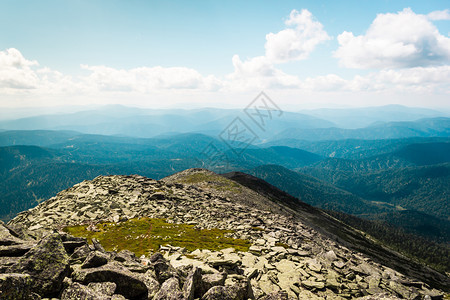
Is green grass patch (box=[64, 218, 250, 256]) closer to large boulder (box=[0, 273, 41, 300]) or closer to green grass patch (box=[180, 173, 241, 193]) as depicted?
large boulder (box=[0, 273, 41, 300])

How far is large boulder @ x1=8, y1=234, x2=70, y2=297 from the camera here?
12148 mm

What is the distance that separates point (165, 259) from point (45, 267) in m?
11.5

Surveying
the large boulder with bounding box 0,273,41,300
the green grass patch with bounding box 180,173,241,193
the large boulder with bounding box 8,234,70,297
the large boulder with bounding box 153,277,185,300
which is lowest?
the green grass patch with bounding box 180,173,241,193

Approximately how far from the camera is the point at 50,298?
11922mm

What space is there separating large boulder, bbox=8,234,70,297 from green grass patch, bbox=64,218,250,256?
1630cm

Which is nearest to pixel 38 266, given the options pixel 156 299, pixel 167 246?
pixel 156 299

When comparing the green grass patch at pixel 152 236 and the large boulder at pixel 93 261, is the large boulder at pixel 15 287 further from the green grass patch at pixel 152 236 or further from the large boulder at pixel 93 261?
the green grass patch at pixel 152 236

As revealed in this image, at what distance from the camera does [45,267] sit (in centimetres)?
1286

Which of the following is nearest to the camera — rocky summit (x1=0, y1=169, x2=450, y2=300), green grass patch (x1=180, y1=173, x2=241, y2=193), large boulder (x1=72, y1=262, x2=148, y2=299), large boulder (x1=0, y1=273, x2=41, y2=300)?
large boulder (x1=0, y1=273, x2=41, y2=300)

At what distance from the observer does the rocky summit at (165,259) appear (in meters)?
13.0

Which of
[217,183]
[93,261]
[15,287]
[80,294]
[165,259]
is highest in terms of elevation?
[15,287]

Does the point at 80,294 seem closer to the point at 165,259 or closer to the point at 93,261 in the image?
the point at 93,261

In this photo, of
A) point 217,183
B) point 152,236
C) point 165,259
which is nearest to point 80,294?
point 165,259

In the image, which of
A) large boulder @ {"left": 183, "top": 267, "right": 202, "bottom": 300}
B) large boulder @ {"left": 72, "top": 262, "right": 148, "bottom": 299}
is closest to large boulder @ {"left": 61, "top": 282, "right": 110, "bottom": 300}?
large boulder @ {"left": 72, "top": 262, "right": 148, "bottom": 299}
